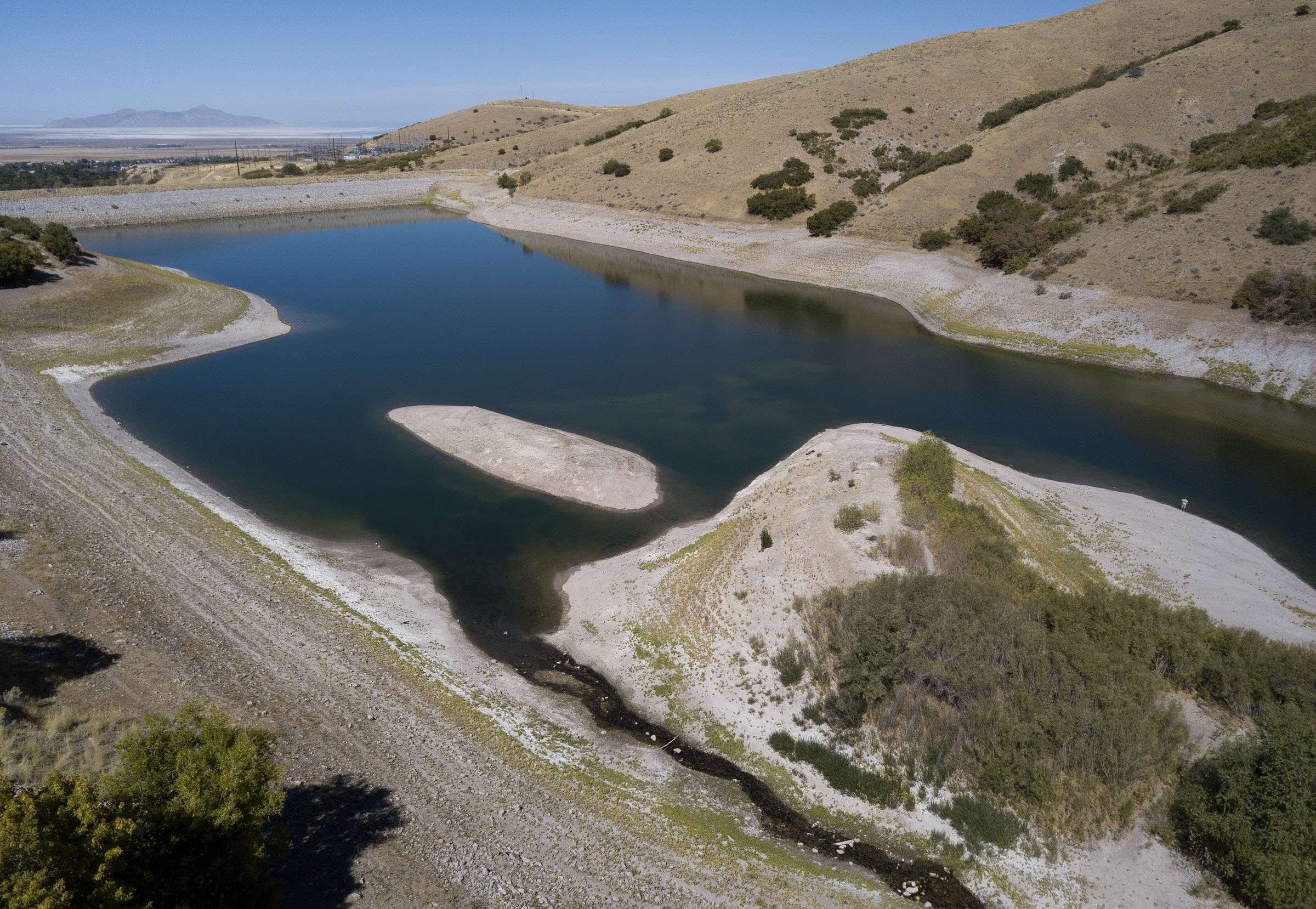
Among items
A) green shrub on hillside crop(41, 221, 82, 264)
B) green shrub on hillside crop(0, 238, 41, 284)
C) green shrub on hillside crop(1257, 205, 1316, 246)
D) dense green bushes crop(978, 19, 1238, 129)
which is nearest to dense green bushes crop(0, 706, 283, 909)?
green shrub on hillside crop(0, 238, 41, 284)

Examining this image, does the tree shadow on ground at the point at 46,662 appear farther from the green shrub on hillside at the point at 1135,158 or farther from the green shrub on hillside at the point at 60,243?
the green shrub on hillside at the point at 1135,158

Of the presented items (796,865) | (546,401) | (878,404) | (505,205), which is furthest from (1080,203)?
(505,205)

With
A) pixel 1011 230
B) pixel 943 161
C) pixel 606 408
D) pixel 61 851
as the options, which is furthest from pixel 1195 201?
pixel 61 851

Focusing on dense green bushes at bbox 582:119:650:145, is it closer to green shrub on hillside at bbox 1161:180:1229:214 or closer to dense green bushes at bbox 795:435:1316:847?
green shrub on hillside at bbox 1161:180:1229:214

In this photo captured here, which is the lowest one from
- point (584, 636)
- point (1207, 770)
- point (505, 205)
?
point (584, 636)

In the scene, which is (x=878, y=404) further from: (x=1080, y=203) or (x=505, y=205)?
(x=505, y=205)

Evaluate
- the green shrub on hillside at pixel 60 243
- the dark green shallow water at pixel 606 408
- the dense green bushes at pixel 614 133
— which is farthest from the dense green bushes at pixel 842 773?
the dense green bushes at pixel 614 133

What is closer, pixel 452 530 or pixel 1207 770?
pixel 1207 770
